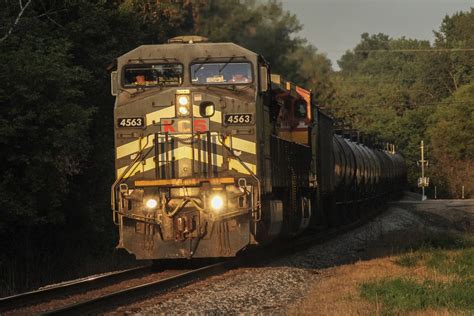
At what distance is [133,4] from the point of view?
2523 cm

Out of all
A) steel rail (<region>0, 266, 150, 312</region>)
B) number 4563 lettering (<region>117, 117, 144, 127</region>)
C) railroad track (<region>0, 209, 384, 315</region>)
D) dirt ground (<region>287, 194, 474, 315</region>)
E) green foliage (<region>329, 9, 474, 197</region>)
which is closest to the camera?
dirt ground (<region>287, 194, 474, 315</region>)

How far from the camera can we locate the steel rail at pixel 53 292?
11.1 meters

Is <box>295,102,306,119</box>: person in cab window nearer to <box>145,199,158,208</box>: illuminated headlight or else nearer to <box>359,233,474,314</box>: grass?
<box>359,233,474,314</box>: grass

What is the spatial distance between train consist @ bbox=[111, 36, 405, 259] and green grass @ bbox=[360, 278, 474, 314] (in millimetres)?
2622

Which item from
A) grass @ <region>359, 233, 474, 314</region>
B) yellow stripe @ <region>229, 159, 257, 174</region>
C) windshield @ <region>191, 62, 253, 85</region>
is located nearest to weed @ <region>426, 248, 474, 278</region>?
grass @ <region>359, 233, 474, 314</region>

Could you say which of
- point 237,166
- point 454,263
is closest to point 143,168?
point 237,166

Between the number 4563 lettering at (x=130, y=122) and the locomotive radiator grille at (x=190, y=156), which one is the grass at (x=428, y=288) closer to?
the locomotive radiator grille at (x=190, y=156)

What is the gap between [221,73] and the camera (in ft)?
46.3

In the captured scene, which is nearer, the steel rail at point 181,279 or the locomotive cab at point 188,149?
the steel rail at point 181,279

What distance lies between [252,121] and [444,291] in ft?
15.0

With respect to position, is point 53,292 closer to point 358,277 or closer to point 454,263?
point 358,277

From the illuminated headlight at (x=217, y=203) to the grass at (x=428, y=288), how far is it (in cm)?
277

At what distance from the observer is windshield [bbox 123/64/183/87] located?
1420 cm

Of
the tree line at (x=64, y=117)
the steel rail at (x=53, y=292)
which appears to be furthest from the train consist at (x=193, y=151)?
the tree line at (x=64, y=117)
